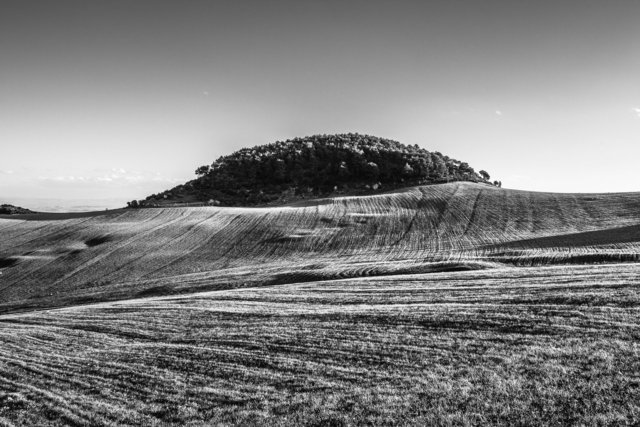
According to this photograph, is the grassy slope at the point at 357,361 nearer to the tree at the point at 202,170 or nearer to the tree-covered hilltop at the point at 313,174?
the tree-covered hilltop at the point at 313,174

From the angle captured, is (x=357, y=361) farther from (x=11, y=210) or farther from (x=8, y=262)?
(x=11, y=210)

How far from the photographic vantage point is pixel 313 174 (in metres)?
97.1

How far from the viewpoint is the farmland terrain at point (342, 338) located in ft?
38.5

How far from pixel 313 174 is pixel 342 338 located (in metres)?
81.1

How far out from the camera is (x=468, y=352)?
47.6ft

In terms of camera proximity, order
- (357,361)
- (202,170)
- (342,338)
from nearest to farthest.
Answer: (357,361)
(342,338)
(202,170)

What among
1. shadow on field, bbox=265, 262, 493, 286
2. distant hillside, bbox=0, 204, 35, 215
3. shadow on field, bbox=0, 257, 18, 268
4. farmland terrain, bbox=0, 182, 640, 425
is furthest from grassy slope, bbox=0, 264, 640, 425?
distant hillside, bbox=0, 204, 35, 215

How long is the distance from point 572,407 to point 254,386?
831cm

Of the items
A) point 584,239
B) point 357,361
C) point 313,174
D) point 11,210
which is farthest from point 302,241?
point 11,210

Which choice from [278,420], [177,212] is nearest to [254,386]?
[278,420]

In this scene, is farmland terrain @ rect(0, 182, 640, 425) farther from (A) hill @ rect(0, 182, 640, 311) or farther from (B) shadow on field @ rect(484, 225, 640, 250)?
(A) hill @ rect(0, 182, 640, 311)

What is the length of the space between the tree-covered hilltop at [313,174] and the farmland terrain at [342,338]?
4441 centimetres

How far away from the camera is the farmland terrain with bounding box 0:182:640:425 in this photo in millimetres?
11727

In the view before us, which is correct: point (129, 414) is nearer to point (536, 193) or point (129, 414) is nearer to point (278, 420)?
point (278, 420)
